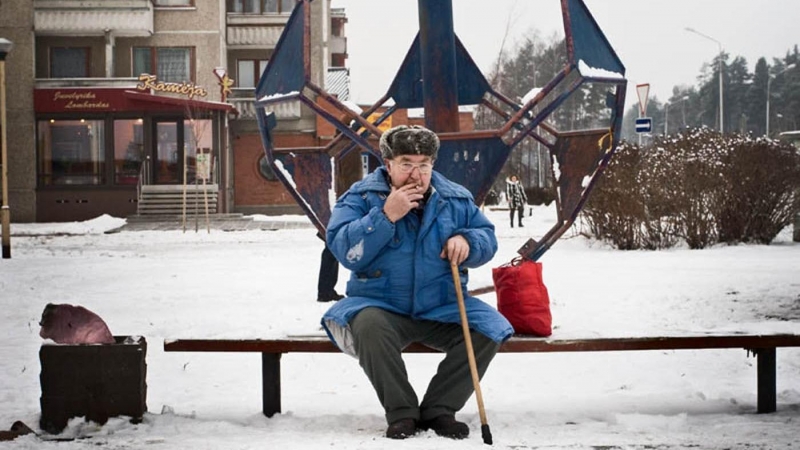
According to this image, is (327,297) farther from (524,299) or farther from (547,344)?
(547,344)

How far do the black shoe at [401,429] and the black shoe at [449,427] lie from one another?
12 centimetres

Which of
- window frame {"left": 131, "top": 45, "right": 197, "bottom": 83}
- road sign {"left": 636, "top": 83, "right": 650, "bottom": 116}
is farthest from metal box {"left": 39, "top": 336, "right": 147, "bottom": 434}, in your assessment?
window frame {"left": 131, "top": 45, "right": 197, "bottom": 83}

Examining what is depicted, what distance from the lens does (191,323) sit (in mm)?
7605

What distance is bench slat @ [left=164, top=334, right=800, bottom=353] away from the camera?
4.30m

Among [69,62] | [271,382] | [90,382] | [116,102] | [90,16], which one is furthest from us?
[69,62]

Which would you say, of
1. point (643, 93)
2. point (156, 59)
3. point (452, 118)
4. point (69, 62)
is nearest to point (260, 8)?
point (156, 59)

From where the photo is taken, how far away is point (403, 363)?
4078 mm

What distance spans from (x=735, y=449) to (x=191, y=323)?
4.89 metres

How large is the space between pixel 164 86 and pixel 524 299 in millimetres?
27400

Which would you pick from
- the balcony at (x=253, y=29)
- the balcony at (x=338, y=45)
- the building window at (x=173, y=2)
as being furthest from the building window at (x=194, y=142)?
the balcony at (x=338, y=45)

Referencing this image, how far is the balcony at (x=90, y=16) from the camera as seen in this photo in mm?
30703

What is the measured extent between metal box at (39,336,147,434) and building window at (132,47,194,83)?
28925 millimetres

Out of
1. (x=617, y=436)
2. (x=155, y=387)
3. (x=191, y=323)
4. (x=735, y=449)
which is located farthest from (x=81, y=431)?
(x=191, y=323)

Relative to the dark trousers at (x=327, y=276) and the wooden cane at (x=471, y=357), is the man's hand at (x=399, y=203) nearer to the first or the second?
the wooden cane at (x=471, y=357)
